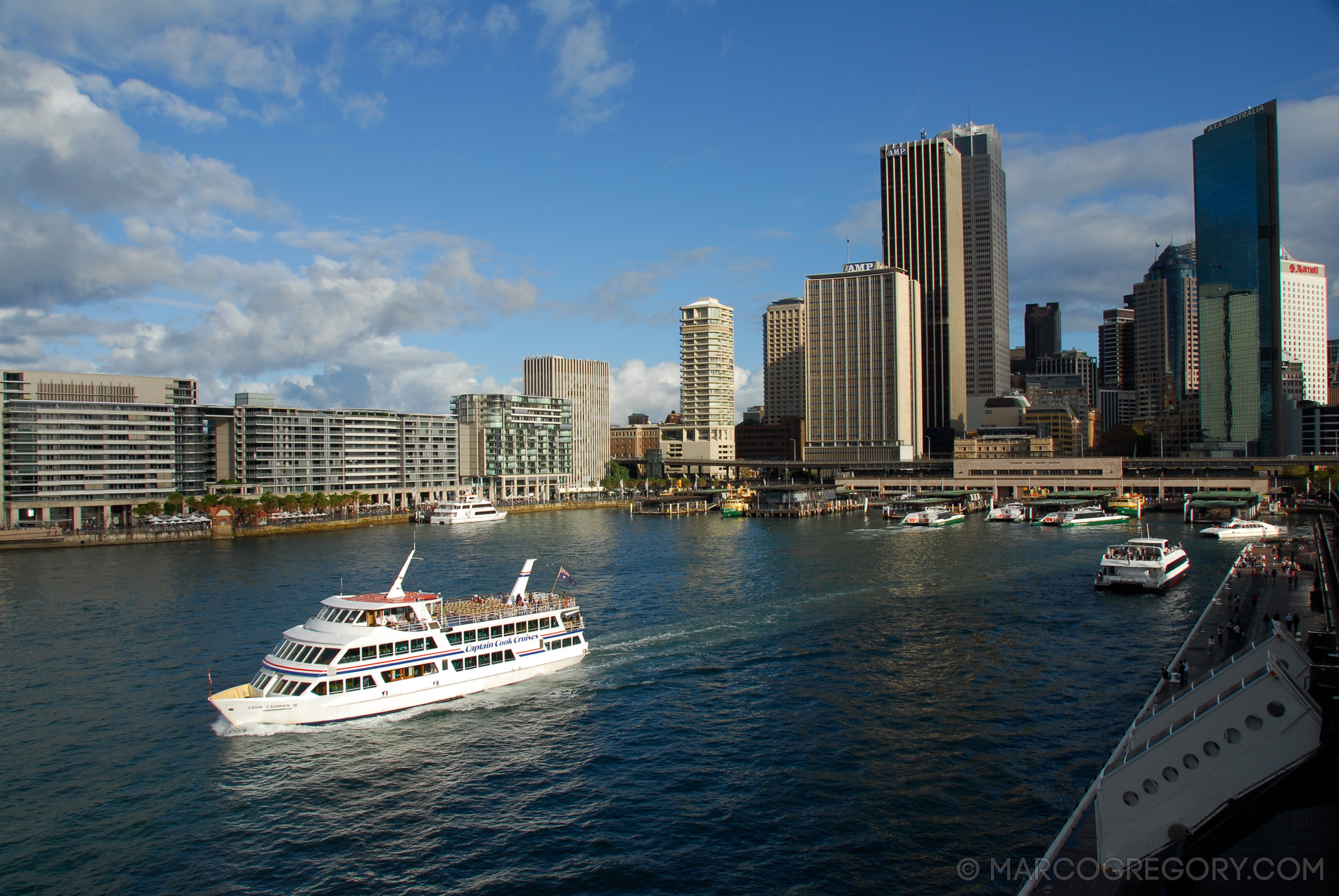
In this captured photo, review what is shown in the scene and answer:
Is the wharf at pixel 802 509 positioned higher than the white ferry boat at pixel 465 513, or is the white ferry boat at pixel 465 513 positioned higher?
the white ferry boat at pixel 465 513

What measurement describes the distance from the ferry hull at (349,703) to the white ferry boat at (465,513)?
10511cm

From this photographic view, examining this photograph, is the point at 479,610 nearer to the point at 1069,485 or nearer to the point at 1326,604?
the point at 1326,604

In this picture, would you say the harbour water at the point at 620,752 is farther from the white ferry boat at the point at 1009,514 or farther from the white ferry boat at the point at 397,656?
the white ferry boat at the point at 1009,514

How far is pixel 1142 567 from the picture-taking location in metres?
60.2

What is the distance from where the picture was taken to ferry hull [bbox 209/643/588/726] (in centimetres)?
3234

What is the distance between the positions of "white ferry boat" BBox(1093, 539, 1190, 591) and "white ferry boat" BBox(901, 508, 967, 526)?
177 feet

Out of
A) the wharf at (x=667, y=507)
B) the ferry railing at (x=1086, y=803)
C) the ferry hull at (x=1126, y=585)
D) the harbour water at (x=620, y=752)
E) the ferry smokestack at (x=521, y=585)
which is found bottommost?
the wharf at (x=667, y=507)

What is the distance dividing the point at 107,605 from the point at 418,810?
154ft

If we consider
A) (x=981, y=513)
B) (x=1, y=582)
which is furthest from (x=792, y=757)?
(x=981, y=513)

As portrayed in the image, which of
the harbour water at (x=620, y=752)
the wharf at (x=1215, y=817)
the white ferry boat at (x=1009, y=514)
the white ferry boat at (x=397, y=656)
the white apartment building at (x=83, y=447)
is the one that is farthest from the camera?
the white ferry boat at (x=1009, y=514)

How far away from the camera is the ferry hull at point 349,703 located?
1273 inches

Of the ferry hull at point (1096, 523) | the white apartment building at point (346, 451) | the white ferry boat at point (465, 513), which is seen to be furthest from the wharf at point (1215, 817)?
the white apartment building at point (346, 451)

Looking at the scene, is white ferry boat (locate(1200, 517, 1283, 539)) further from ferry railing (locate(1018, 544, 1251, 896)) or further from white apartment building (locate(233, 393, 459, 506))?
white apartment building (locate(233, 393, 459, 506))

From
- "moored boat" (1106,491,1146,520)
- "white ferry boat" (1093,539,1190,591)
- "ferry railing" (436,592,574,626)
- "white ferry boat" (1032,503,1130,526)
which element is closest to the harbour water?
"white ferry boat" (1093,539,1190,591)
